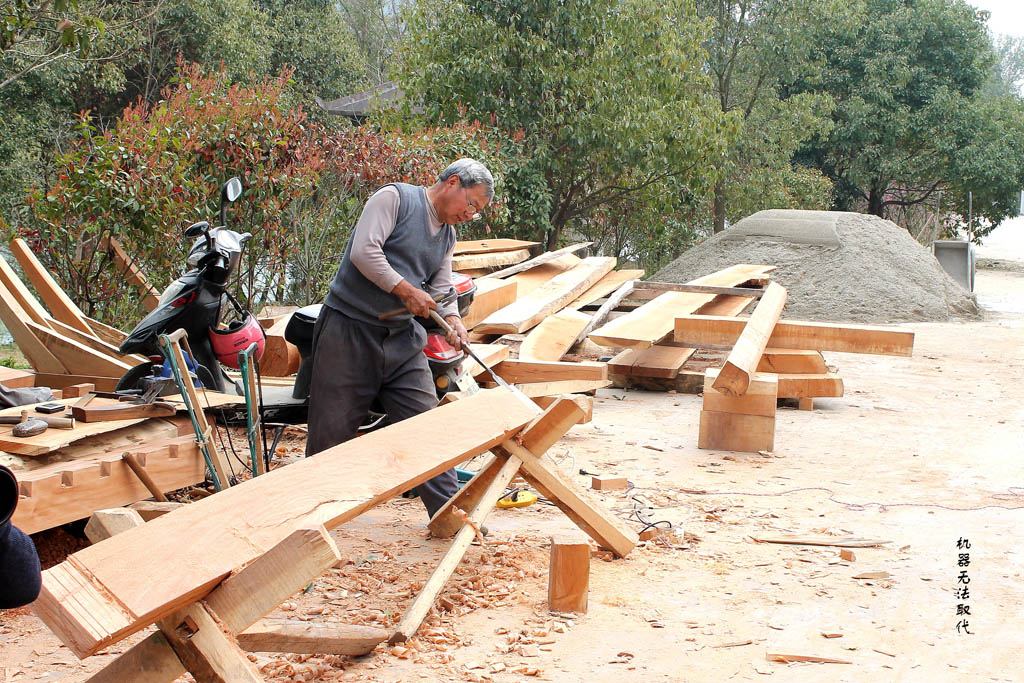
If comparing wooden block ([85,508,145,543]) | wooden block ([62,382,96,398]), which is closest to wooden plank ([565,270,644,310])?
wooden block ([62,382,96,398])

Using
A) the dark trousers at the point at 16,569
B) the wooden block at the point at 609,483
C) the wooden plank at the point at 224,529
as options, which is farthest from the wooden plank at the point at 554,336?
the dark trousers at the point at 16,569

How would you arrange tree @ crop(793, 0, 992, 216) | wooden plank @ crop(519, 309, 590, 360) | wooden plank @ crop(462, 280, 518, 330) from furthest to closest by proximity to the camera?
tree @ crop(793, 0, 992, 216) → wooden plank @ crop(462, 280, 518, 330) → wooden plank @ crop(519, 309, 590, 360)

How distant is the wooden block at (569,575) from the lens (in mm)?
3576

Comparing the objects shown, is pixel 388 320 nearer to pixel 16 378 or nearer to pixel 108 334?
pixel 16 378

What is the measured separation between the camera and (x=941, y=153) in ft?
80.3

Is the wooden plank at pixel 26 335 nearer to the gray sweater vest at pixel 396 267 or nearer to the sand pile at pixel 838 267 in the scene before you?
the gray sweater vest at pixel 396 267

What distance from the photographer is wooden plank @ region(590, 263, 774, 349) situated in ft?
25.2

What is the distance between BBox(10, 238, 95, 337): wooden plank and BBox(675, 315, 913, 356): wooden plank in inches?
185

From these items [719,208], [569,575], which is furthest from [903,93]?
[569,575]

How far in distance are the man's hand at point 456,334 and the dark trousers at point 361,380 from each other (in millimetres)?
160

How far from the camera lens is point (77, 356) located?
18.4ft

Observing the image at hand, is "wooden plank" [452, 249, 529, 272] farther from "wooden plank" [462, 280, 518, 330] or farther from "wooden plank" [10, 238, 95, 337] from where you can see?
"wooden plank" [10, 238, 95, 337]

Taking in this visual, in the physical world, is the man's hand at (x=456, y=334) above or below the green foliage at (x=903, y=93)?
below

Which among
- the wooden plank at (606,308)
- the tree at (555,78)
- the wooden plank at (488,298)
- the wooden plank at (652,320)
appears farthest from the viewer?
the tree at (555,78)
